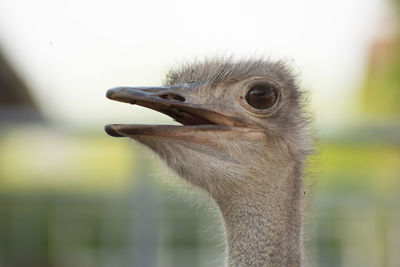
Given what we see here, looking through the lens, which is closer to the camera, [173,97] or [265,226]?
[173,97]

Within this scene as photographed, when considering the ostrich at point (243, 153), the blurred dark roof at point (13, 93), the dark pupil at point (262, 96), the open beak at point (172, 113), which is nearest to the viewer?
the open beak at point (172, 113)

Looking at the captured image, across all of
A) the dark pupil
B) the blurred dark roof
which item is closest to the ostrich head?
the dark pupil

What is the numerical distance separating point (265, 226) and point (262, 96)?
41 cm

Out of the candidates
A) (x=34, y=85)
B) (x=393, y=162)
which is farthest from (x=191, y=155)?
(x=34, y=85)

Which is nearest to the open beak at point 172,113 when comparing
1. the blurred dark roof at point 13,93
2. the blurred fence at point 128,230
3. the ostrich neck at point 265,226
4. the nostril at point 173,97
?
the nostril at point 173,97

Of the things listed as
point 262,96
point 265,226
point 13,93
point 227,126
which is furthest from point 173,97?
point 13,93

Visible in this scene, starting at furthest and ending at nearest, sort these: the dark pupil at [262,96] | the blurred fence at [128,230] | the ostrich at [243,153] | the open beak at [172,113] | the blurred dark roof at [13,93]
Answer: the blurred dark roof at [13,93], the blurred fence at [128,230], the dark pupil at [262,96], the ostrich at [243,153], the open beak at [172,113]

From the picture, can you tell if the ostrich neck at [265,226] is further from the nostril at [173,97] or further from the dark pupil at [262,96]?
the nostril at [173,97]

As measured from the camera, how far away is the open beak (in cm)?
252

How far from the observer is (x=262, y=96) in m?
2.88

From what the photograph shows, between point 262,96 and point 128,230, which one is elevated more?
point 262,96

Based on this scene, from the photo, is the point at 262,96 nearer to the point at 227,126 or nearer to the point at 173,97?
the point at 227,126

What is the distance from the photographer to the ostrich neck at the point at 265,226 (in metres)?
2.80

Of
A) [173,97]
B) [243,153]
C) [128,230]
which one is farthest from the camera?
[128,230]
